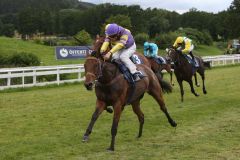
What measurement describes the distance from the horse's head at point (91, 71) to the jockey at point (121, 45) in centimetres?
37

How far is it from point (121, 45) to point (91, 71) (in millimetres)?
987

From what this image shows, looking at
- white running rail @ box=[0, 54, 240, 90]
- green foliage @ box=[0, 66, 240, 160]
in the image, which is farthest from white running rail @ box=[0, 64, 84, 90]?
green foliage @ box=[0, 66, 240, 160]

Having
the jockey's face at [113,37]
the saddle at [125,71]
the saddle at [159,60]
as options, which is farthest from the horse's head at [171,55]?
the jockey's face at [113,37]

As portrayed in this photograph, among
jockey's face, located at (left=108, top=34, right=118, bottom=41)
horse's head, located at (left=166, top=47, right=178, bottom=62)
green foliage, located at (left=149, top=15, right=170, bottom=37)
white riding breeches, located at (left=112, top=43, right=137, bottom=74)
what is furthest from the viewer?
green foliage, located at (left=149, top=15, right=170, bottom=37)

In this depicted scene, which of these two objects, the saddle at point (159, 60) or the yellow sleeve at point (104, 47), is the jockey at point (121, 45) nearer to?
the yellow sleeve at point (104, 47)

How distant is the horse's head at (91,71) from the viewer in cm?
707

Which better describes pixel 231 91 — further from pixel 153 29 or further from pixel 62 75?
pixel 153 29

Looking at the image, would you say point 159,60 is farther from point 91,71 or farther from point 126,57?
point 91,71

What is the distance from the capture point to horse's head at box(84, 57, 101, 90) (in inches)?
279

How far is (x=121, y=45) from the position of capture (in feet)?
25.8

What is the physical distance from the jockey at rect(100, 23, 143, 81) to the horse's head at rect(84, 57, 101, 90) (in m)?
0.37

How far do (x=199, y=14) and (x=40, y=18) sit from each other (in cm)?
5567

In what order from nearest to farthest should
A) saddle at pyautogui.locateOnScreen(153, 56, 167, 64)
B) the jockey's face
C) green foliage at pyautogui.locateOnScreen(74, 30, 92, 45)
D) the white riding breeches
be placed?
green foliage at pyautogui.locateOnScreen(74, 30, 92, 45), the jockey's face, the white riding breeches, saddle at pyautogui.locateOnScreen(153, 56, 167, 64)

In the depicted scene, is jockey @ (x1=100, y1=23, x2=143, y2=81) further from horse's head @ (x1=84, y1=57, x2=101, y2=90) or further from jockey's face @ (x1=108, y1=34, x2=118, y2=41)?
horse's head @ (x1=84, y1=57, x2=101, y2=90)
